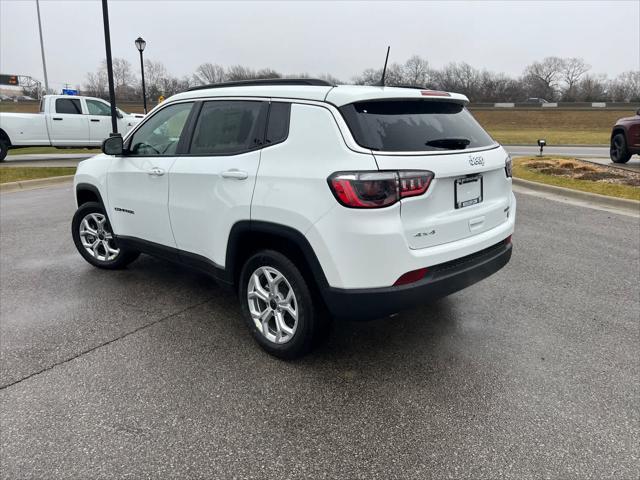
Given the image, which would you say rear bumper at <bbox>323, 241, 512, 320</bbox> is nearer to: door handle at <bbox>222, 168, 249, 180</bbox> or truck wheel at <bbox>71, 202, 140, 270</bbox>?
door handle at <bbox>222, 168, 249, 180</bbox>

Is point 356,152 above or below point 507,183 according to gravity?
above

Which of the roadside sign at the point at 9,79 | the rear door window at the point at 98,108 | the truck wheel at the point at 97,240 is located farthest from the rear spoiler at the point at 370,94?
the roadside sign at the point at 9,79

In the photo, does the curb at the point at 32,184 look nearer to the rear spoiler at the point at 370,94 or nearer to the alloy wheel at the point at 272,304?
the alloy wheel at the point at 272,304

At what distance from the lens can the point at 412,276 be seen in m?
2.78

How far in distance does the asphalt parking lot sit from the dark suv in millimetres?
9704

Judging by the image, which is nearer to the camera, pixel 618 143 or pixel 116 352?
pixel 116 352

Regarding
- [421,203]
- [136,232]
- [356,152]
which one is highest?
[356,152]

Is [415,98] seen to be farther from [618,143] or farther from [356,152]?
[618,143]

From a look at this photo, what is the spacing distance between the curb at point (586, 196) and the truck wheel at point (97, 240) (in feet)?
25.8

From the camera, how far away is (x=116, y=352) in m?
3.43

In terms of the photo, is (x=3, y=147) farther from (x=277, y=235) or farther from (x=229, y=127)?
(x=277, y=235)

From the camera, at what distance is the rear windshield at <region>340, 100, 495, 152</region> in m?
2.79

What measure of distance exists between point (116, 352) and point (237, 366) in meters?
0.93

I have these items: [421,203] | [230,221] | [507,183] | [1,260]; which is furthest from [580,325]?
[1,260]
